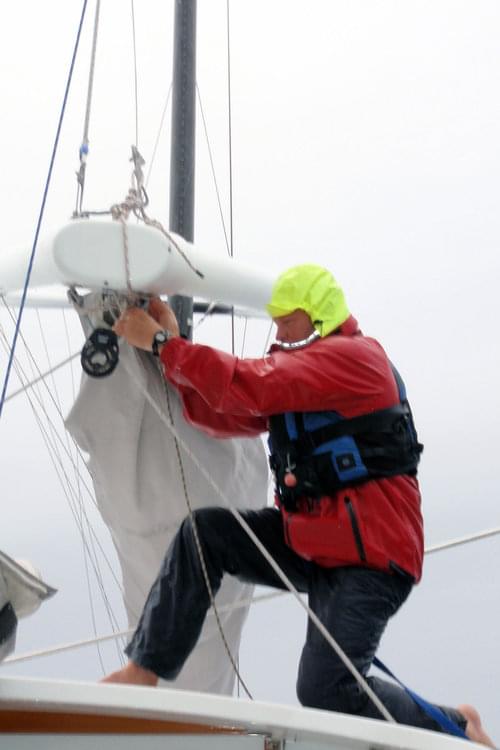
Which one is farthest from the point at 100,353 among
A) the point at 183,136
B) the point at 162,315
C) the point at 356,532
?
the point at 183,136

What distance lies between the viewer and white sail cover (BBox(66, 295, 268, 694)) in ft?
10.4

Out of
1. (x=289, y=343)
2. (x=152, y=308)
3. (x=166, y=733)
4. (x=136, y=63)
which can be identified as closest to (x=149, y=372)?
(x=152, y=308)

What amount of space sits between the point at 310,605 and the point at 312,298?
778 mm

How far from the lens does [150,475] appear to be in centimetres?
327

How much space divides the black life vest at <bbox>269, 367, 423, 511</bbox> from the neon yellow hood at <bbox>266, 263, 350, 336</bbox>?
9.7 inches

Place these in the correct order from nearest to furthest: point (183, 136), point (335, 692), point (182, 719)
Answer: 1. point (182, 719)
2. point (335, 692)
3. point (183, 136)

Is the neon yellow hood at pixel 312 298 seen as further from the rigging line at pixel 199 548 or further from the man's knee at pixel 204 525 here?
the man's knee at pixel 204 525

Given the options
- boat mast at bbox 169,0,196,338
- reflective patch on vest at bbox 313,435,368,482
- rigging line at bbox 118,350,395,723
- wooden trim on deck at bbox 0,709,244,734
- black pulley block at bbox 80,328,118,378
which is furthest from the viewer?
boat mast at bbox 169,0,196,338

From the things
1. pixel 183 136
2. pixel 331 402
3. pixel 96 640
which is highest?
pixel 183 136

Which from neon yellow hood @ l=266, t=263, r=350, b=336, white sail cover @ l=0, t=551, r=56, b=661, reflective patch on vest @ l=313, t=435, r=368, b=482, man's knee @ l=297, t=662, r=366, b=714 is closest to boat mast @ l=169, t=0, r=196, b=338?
neon yellow hood @ l=266, t=263, r=350, b=336

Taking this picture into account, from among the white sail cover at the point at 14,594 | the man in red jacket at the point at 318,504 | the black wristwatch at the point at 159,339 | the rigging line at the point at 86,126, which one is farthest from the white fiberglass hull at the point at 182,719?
the rigging line at the point at 86,126

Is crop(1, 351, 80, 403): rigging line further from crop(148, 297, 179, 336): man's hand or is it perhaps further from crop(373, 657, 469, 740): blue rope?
crop(373, 657, 469, 740): blue rope

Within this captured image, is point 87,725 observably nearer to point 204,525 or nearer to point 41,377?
point 204,525

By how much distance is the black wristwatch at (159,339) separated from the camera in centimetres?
284
